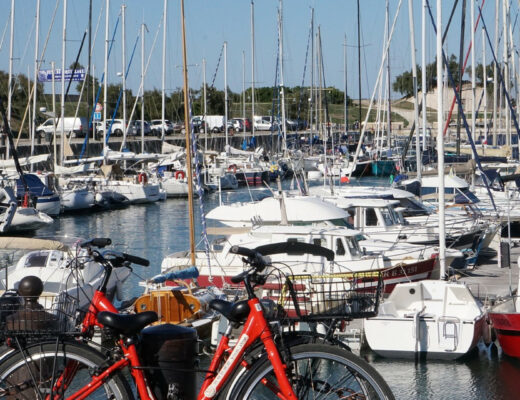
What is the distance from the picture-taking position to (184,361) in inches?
216

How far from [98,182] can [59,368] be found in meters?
38.2

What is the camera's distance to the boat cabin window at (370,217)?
2252cm

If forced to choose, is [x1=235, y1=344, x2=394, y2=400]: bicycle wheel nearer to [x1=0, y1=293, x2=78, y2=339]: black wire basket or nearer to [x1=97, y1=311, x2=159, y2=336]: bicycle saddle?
[x1=97, y1=311, x2=159, y2=336]: bicycle saddle

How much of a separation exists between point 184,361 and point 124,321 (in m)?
0.52

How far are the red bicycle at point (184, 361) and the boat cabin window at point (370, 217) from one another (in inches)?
672

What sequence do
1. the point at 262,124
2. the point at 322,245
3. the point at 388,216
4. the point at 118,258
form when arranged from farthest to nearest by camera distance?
the point at 262,124 < the point at 388,216 < the point at 322,245 < the point at 118,258

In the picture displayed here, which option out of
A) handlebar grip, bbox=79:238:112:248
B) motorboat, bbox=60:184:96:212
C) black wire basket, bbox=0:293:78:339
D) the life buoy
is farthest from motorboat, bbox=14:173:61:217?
black wire basket, bbox=0:293:78:339

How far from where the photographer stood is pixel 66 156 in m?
46.6

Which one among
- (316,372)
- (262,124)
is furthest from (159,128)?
(316,372)

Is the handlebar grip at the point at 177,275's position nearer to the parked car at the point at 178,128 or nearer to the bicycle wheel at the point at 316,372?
the bicycle wheel at the point at 316,372

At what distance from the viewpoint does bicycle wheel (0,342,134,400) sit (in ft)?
17.1

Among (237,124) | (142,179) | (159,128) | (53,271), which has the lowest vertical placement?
(53,271)

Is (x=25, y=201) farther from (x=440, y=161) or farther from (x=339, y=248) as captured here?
(x=440, y=161)

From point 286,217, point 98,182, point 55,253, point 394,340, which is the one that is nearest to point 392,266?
point 286,217
